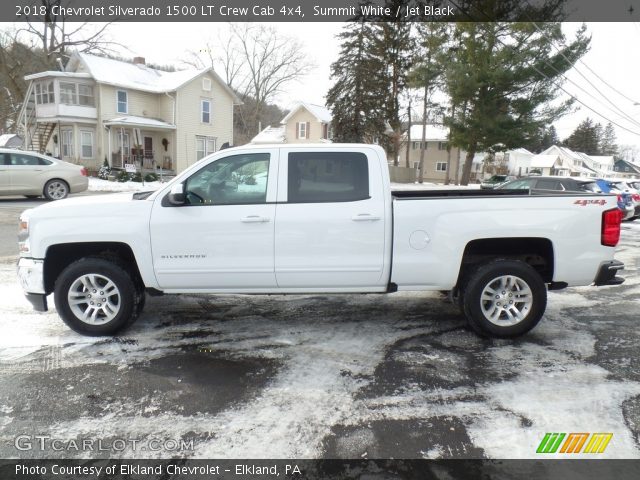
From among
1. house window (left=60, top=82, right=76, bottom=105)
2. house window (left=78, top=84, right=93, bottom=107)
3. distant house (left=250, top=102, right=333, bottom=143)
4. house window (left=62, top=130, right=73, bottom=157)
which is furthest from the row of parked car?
distant house (left=250, top=102, right=333, bottom=143)

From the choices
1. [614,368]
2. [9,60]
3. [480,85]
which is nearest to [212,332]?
[614,368]

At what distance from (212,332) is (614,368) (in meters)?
3.83

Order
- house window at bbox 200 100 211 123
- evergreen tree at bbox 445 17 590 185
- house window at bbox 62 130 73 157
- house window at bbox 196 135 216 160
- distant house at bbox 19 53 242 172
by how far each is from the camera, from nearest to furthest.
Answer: evergreen tree at bbox 445 17 590 185
distant house at bbox 19 53 242 172
house window at bbox 62 130 73 157
house window at bbox 200 100 211 123
house window at bbox 196 135 216 160

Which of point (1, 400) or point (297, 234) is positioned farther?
point (297, 234)

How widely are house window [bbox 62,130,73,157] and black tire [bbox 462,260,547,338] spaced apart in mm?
32802

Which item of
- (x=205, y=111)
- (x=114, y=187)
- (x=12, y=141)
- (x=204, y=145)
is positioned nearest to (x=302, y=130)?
(x=205, y=111)

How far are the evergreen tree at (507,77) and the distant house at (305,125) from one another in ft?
65.7

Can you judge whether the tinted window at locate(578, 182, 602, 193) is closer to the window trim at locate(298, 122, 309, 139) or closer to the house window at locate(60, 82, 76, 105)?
the house window at locate(60, 82, 76, 105)

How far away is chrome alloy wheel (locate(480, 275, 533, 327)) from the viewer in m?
4.74

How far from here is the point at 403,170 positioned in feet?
142

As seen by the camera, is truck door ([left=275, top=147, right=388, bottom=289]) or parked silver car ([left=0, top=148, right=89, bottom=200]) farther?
parked silver car ([left=0, top=148, right=89, bottom=200])

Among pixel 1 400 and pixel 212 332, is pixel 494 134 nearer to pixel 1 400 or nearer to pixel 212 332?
pixel 212 332

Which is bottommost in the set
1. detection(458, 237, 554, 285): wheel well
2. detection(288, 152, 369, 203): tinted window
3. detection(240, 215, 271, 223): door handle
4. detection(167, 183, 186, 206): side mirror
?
detection(458, 237, 554, 285): wheel well

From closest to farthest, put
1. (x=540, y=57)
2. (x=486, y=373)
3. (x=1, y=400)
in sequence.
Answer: (x=1, y=400) < (x=486, y=373) < (x=540, y=57)
